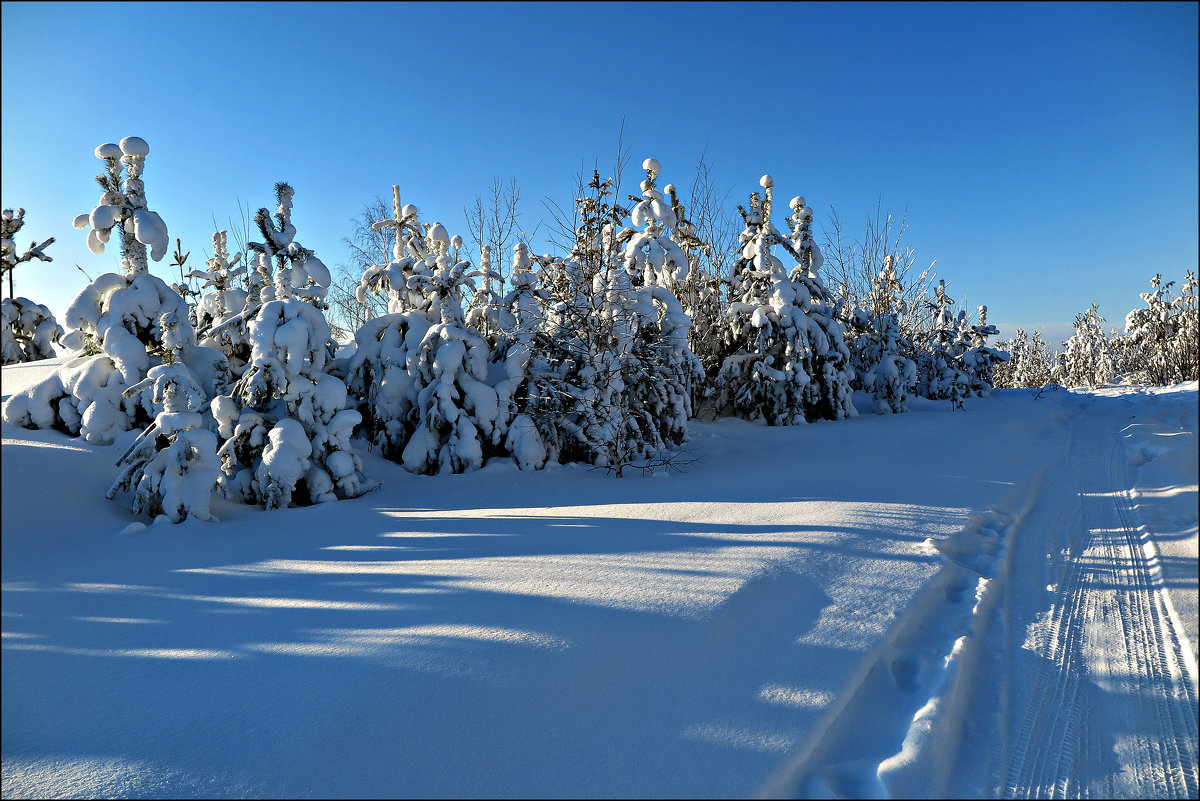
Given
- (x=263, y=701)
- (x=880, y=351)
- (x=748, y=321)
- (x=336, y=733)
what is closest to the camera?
(x=336, y=733)

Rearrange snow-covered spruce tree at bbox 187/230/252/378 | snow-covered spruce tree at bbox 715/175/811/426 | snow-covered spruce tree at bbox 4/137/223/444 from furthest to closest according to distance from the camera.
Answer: snow-covered spruce tree at bbox 715/175/811/426
snow-covered spruce tree at bbox 187/230/252/378
snow-covered spruce tree at bbox 4/137/223/444

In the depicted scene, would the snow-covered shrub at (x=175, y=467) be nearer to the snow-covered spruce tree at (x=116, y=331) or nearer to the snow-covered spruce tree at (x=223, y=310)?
the snow-covered spruce tree at (x=116, y=331)

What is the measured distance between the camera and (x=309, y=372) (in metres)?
6.04

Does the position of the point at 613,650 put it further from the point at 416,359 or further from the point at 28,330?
the point at 28,330

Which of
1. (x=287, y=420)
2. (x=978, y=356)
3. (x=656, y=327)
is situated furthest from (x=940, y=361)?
(x=287, y=420)

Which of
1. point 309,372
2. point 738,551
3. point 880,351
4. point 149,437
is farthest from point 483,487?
point 880,351

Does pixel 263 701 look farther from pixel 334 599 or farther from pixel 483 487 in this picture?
pixel 483 487

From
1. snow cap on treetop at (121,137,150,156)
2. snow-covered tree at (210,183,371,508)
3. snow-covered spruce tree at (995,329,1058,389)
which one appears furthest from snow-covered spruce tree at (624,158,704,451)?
snow-covered spruce tree at (995,329,1058,389)

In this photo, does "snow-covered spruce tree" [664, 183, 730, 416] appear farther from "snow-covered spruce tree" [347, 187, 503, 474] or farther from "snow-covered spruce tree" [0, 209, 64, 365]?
"snow-covered spruce tree" [0, 209, 64, 365]

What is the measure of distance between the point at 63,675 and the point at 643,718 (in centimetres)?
235

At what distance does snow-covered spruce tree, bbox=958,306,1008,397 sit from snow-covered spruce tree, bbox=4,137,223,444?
14546mm

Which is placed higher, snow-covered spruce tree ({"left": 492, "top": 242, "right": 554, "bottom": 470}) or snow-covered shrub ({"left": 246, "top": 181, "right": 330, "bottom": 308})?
snow-covered shrub ({"left": 246, "top": 181, "right": 330, "bottom": 308})

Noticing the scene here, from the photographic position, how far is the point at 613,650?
2590mm

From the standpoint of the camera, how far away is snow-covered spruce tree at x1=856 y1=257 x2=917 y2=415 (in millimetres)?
11484
